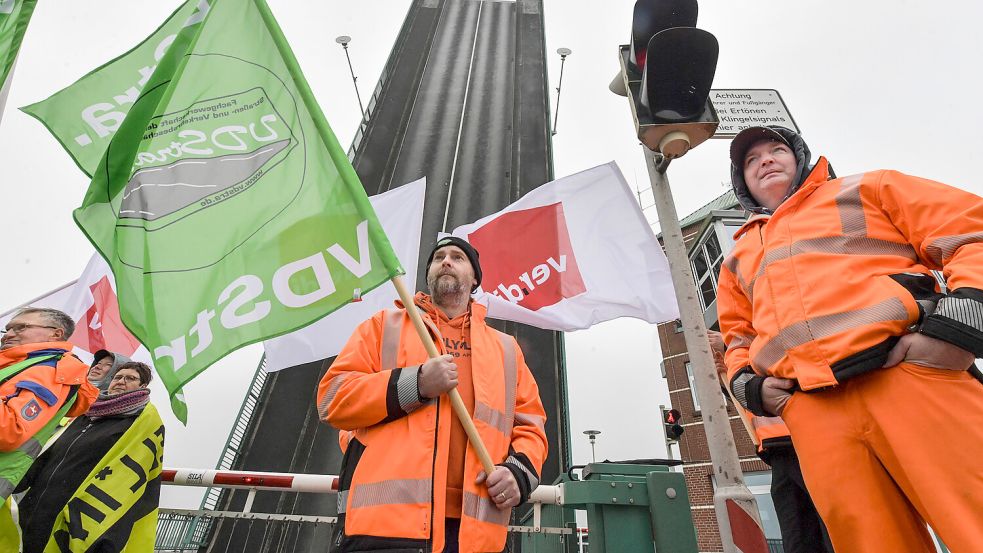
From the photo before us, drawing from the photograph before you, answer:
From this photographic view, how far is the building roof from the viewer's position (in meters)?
16.1

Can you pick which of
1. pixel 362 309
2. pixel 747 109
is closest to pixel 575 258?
pixel 362 309

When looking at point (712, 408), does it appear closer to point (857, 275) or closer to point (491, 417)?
point (857, 275)

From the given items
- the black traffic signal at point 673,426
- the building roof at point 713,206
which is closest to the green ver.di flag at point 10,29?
the black traffic signal at point 673,426

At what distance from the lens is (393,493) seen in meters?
1.28

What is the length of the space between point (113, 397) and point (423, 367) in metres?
1.89

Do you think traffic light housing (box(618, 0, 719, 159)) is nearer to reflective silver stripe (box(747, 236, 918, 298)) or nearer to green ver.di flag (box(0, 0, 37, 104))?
reflective silver stripe (box(747, 236, 918, 298))

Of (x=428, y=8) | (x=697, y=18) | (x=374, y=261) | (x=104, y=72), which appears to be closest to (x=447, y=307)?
(x=374, y=261)

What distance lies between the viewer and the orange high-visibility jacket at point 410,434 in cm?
126

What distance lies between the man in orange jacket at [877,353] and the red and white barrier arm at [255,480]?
1.79 m

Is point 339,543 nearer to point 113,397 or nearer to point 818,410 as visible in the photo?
point 818,410

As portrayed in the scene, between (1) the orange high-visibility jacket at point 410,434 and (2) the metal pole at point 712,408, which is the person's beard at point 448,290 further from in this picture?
(2) the metal pole at point 712,408

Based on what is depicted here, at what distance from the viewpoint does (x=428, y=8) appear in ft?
46.4

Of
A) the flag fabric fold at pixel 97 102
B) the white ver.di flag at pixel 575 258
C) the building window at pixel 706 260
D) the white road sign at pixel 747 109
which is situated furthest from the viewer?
the building window at pixel 706 260

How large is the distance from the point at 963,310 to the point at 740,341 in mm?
645
